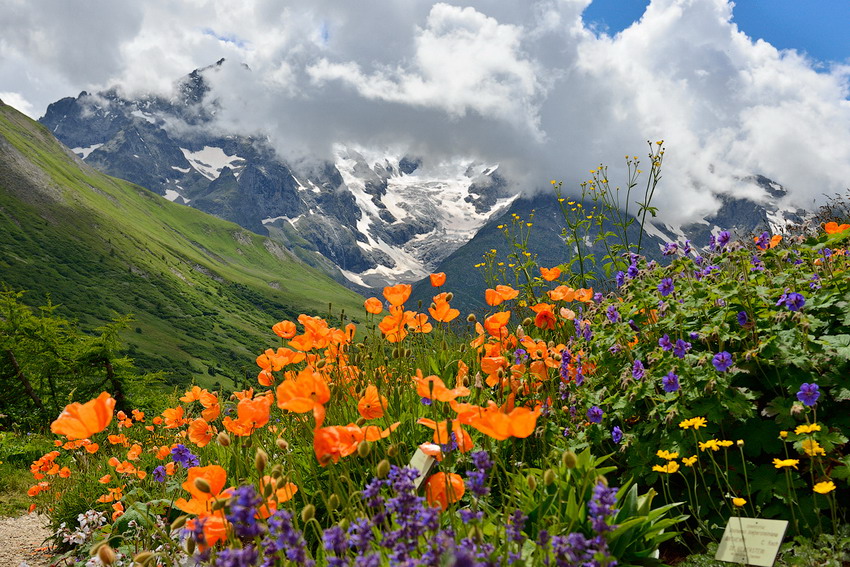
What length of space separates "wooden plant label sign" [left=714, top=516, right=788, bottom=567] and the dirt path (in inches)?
229

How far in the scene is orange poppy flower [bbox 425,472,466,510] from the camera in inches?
→ 86.1

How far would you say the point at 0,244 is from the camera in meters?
130

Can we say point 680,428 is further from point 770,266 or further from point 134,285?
point 134,285

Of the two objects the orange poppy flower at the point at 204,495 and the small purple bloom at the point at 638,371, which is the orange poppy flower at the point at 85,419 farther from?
the small purple bloom at the point at 638,371

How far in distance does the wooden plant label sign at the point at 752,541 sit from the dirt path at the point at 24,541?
581cm

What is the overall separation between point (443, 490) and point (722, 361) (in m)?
1.71

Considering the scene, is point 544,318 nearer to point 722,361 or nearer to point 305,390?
point 722,361

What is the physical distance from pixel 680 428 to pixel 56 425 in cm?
296

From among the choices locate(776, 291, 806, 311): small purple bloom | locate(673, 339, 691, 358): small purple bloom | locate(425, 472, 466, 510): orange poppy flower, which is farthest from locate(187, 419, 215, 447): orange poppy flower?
locate(776, 291, 806, 311): small purple bloom

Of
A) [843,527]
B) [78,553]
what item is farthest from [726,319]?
[78,553]

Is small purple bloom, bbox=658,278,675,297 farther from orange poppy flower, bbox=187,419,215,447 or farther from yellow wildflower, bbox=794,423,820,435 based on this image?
orange poppy flower, bbox=187,419,215,447

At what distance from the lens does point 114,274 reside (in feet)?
481

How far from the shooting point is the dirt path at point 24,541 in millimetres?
5861

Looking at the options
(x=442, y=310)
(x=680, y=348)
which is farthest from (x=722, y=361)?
(x=442, y=310)
